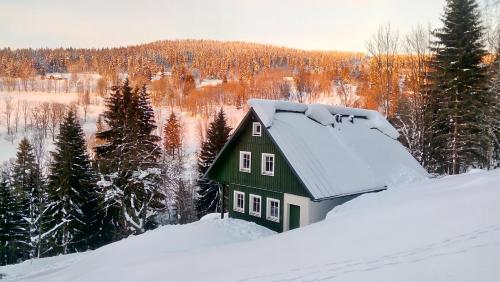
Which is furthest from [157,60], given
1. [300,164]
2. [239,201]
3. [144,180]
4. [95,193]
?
[300,164]

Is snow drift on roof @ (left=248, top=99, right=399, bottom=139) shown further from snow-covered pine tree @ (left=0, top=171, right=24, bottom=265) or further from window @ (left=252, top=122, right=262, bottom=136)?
snow-covered pine tree @ (left=0, top=171, right=24, bottom=265)

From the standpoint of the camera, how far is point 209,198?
41.1 metres

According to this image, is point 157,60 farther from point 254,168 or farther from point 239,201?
point 254,168

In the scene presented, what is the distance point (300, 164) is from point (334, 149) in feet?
11.7

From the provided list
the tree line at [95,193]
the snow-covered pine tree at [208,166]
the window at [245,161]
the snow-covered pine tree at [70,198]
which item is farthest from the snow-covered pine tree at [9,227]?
the window at [245,161]

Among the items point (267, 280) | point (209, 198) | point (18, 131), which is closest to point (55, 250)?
point (209, 198)

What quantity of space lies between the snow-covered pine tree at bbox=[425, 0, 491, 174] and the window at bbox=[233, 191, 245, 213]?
54.7ft

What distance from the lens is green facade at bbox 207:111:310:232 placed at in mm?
21969

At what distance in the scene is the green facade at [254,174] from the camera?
72.1 feet

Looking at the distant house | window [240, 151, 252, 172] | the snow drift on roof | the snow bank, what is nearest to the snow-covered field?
the snow bank

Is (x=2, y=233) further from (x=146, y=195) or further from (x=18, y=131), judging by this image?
(x=18, y=131)

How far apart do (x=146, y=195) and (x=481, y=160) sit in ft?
92.4

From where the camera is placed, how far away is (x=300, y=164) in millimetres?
21188

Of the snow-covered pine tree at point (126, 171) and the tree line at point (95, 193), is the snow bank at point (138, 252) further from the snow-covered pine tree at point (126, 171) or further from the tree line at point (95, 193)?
the tree line at point (95, 193)
